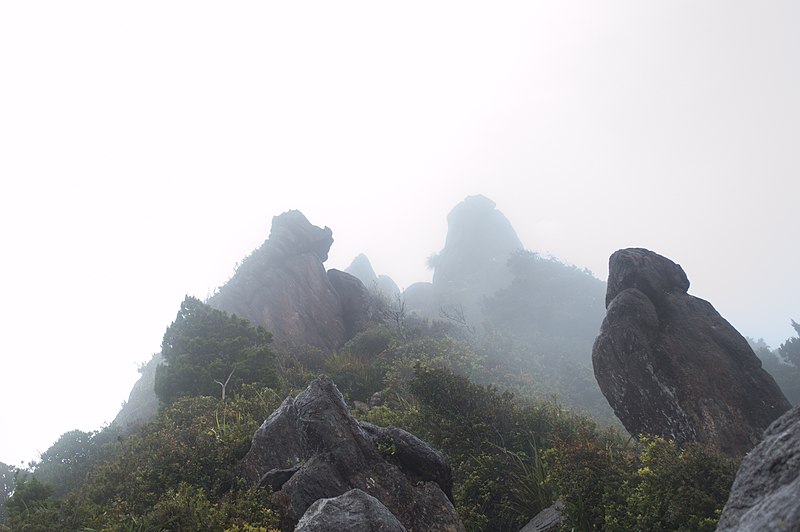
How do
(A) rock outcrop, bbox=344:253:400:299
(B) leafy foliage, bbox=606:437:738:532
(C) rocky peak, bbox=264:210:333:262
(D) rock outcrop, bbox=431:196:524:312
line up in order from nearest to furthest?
1. (B) leafy foliage, bbox=606:437:738:532
2. (C) rocky peak, bbox=264:210:333:262
3. (D) rock outcrop, bbox=431:196:524:312
4. (A) rock outcrop, bbox=344:253:400:299

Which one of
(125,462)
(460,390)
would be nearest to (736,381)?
(460,390)

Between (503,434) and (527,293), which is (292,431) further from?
(527,293)

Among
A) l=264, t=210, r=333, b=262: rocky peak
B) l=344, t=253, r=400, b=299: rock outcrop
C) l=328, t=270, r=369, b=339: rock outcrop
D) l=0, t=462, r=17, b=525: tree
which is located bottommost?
l=0, t=462, r=17, b=525: tree

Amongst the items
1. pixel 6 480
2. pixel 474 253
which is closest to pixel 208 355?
pixel 6 480

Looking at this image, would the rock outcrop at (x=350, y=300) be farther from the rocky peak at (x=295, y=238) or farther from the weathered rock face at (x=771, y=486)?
the weathered rock face at (x=771, y=486)

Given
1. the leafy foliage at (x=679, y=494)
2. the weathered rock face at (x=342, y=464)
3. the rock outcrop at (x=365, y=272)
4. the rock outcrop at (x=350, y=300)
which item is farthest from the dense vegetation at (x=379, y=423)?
the rock outcrop at (x=365, y=272)

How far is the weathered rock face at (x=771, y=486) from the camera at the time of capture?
2.73 m

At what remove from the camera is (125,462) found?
9.83 m

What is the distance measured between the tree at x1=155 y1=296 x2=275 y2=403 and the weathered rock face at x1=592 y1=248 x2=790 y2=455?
1159cm

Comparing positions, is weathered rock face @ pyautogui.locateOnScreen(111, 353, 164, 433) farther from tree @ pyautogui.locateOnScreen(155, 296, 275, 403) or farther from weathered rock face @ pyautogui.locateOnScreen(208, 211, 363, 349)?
weathered rock face @ pyautogui.locateOnScreen(208, 211, 363, 349)

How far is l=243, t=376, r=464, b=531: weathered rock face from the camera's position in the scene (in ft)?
21.0

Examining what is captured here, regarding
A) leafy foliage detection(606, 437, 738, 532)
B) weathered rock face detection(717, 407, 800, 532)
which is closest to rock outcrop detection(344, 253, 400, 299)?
leafy foliage detection(606, 437, 738, 532)

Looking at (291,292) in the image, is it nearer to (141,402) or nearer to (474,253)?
(141,402)

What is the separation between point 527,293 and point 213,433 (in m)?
41.7
